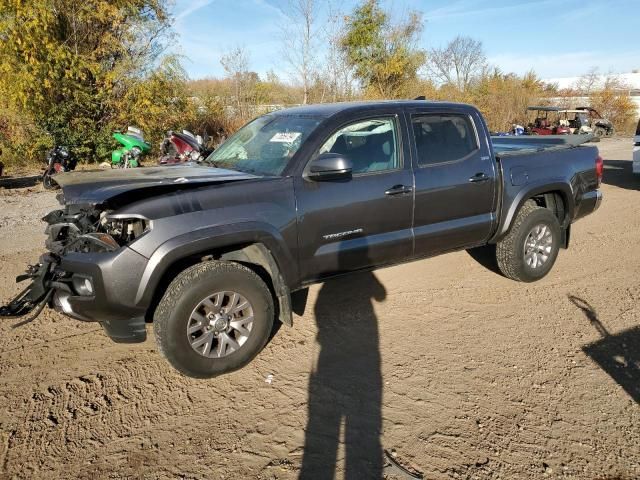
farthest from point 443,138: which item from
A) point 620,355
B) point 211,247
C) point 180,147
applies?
point 180,147

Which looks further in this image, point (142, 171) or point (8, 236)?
point (8, 236)

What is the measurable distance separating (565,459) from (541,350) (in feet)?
4.01

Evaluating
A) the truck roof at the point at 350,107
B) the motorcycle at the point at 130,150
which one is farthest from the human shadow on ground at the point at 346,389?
the motorcycle at the point at 130,150

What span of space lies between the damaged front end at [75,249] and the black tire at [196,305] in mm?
445

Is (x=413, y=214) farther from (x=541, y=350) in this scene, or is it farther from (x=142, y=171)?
(x=142, y=171)

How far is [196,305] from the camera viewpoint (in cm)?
304

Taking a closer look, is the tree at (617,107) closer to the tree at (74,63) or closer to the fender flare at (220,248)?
the tree at (74,63)

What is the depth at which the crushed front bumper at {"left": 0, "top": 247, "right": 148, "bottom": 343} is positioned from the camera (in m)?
2.79

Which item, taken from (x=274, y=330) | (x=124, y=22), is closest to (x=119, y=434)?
(x=274, y=330)

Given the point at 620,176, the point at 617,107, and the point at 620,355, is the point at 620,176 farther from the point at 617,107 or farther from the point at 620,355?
the point at 617,107

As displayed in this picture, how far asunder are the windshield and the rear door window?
0.98 meters

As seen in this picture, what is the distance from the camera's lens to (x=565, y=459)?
247 centimetres

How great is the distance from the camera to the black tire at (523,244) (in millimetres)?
4680

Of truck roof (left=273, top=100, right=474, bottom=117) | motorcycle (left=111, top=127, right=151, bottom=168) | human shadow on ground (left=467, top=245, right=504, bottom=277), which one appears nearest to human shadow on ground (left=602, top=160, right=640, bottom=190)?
human shadow on ground (left=467, top=245, right=504, bottom=277)
